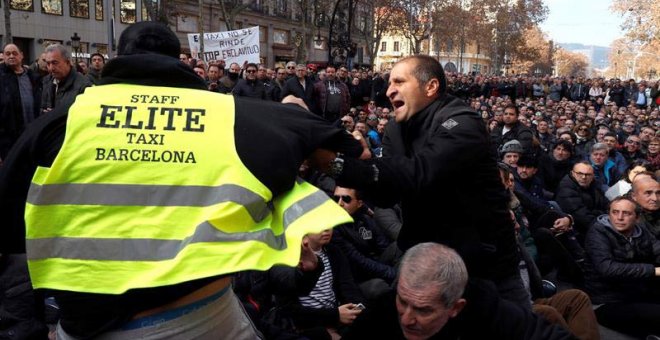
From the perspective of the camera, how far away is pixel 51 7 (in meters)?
32.9

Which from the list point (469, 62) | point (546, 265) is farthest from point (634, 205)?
point (469, 62)

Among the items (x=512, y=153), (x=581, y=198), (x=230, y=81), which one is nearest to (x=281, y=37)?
(x=230, y=81)

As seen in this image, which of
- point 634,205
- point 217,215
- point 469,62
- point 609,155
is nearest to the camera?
point 217,215

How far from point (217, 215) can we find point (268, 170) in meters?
0.18

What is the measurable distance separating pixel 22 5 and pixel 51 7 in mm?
1731

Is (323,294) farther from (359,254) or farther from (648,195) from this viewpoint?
(648,195)

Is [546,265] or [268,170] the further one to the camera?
[546,265]

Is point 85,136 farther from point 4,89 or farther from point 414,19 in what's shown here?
point 414,19

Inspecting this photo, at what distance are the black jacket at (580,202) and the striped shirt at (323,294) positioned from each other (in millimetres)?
3971

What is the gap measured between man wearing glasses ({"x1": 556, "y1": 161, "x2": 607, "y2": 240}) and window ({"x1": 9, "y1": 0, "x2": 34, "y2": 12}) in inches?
1172

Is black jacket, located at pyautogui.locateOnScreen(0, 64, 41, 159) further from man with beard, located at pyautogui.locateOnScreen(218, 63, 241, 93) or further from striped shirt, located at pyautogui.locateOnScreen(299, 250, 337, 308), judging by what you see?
striped shirt, located at pyautogui.locateOnScreen(299, 250, 337, 308)

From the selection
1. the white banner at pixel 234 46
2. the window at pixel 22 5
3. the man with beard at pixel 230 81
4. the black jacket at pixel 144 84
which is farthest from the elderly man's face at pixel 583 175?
the window at pixel 22 5

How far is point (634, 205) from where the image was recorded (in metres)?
5.61

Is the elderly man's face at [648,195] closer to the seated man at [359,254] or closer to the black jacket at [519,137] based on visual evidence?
the seated man at [359,254]
